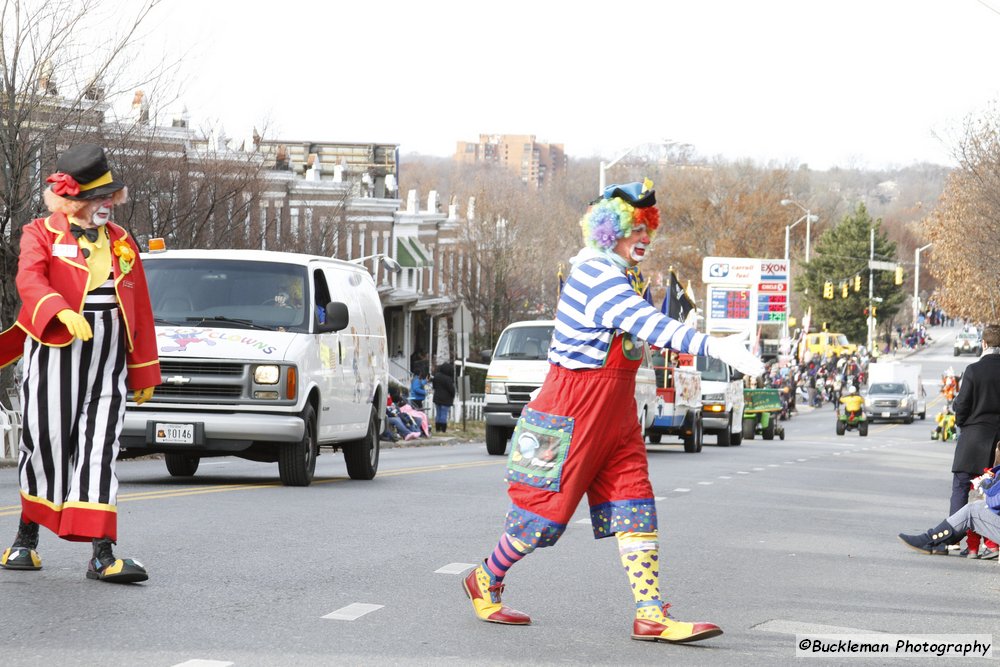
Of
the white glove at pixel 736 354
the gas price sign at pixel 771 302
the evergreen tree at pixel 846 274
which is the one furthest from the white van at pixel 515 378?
the evergreen tree at pixel 846 274

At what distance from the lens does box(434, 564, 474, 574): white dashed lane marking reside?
8.98 metres

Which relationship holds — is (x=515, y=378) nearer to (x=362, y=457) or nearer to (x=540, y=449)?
(x=362, y=457)

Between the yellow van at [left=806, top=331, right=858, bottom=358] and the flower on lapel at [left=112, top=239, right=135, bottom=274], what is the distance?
3675 inches

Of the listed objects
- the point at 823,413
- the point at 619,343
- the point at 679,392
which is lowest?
the point at 823,413

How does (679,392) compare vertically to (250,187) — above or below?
below

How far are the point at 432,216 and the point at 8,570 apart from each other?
63154 mm

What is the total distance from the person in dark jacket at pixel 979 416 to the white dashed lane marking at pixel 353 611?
5823mm

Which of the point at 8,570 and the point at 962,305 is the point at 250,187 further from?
the point at 8,570

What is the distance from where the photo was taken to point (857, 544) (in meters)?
12.1

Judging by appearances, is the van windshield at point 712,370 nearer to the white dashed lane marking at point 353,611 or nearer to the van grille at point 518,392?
the van grille at point 518,392

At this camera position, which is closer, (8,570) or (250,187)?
(8,570)

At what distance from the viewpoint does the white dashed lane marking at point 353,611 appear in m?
7.21

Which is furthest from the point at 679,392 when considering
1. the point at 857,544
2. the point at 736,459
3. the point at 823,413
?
the point at 823,413

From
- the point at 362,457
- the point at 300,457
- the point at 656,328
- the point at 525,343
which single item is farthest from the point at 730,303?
the point at 656,328
